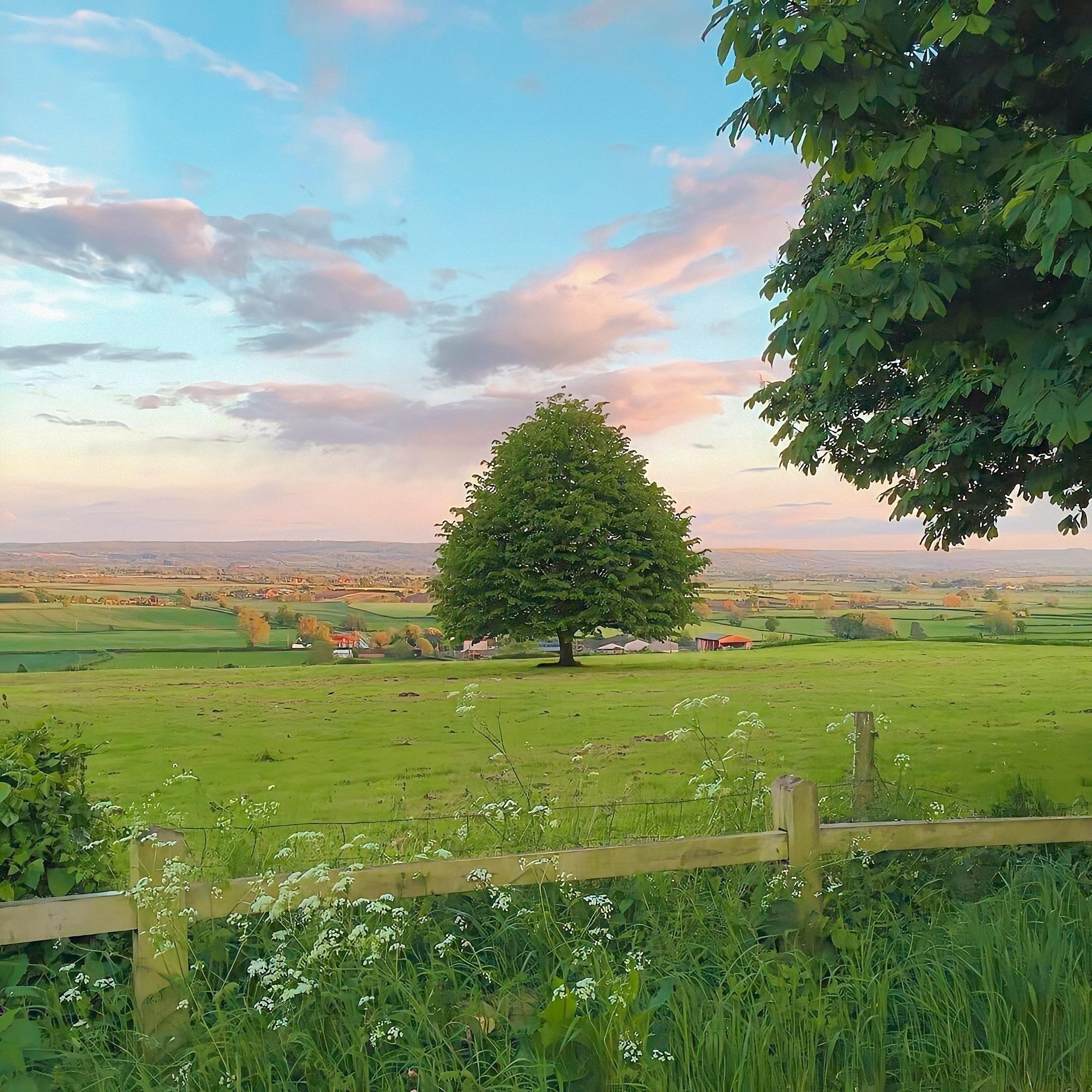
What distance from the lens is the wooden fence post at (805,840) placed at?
4.00 metres

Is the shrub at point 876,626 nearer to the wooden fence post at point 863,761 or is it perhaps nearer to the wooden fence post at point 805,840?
the wooden fence post at point 863,761

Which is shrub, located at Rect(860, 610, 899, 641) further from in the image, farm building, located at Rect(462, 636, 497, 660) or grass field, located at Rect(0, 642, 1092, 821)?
farm building, located at Rect(462, 636, 497, 660)

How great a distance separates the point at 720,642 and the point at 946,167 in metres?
12.8

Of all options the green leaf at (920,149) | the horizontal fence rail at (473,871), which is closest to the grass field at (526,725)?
the horizontal fence rail at (473,871)

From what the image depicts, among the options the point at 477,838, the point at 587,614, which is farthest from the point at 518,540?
the point at 477,838

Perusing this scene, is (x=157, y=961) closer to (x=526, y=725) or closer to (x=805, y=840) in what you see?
(x=805, y=840)

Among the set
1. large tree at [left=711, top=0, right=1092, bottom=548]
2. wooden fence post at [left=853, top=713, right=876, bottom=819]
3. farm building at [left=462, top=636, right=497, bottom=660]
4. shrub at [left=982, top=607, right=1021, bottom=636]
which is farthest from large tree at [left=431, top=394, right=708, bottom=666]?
large tree at [left=711, top=0, right=1092, bottom=548]

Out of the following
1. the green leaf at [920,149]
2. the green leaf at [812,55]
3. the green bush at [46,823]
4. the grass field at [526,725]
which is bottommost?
the grass field at [526,725]

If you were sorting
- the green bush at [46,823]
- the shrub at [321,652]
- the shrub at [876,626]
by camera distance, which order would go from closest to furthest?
the green bush at [46,823]
the shrub at [321,652]
the shrub at [876,626]

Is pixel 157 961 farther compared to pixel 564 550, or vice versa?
pixel 564 550

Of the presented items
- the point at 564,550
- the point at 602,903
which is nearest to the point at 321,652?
the point at 564,550

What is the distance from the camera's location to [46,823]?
332cm

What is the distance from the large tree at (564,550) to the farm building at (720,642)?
577 mm

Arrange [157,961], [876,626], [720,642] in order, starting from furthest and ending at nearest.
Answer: [720,642] → [876,626] → [157,961]
